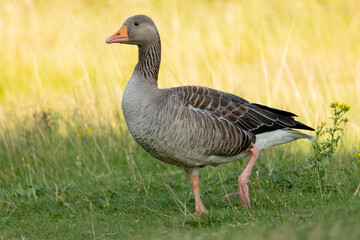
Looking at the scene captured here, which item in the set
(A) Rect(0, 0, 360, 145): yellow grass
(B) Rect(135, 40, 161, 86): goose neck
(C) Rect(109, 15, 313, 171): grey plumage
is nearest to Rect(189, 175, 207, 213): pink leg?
(C) Rect(109, 15, 313, 171): grey plumage

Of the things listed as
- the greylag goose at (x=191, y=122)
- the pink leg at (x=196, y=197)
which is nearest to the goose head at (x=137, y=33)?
the greylag goose at (x=191, y=122)

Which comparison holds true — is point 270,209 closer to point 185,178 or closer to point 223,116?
point 223,116

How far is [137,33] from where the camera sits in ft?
24.1

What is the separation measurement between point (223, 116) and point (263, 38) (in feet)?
32.9

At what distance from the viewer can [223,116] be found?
279 inches

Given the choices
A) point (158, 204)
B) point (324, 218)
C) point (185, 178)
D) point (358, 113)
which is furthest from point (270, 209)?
point (358, 113)

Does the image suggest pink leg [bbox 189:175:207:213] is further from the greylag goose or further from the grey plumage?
the grey plumage

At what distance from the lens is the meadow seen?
6.41m

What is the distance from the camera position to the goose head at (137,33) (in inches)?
289

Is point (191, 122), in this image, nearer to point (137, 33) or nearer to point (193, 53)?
point (137, 33)

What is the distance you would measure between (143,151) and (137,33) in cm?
330

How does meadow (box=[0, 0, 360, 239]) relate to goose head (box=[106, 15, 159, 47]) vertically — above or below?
below

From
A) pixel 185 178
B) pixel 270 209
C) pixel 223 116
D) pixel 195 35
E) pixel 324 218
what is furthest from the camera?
pixel 195 35

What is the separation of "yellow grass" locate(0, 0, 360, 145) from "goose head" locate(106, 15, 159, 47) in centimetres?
314
